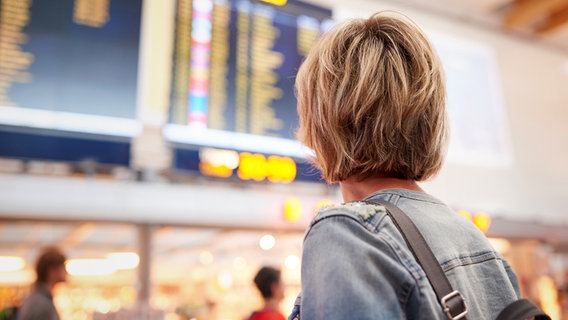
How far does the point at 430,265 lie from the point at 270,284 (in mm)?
2373

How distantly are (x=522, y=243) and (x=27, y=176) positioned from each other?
405cm

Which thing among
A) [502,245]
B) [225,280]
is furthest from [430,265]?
[502,245]

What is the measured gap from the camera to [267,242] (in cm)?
368

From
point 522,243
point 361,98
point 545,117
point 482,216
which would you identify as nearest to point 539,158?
point 545,117

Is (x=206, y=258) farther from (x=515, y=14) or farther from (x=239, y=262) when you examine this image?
(x=515, y=14)

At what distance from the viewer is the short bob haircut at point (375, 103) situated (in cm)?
76

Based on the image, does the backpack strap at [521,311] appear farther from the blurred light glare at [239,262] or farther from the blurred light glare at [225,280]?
the blurred light glare at [225,280]

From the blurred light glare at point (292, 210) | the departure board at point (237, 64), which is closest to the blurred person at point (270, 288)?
the blurred light glare at point (292, 210)

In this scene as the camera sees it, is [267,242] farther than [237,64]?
Yes

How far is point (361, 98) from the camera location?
0.75m

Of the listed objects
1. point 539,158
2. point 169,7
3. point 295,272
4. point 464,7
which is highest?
point 464,7

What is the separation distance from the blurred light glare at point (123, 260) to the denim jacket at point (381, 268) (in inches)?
102

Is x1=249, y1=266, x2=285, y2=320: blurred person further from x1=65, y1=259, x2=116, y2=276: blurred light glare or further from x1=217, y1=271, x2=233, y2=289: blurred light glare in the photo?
x1=65, y1=259, x2=116, y2=276: blurred light glare

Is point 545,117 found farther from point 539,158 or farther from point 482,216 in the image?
point 482,216
